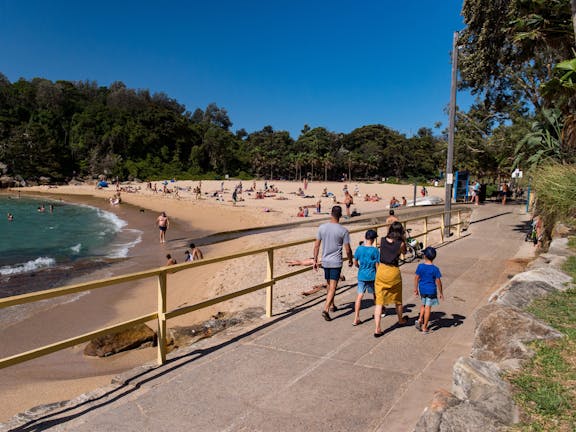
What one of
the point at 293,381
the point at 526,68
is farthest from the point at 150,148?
the point at 293,381

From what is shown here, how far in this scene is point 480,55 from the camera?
59.4 feet

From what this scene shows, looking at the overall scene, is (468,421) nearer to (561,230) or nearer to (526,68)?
(561,230)

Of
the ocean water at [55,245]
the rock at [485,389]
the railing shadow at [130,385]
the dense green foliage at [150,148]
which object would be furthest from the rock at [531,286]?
the dense green foliage at [150,148]

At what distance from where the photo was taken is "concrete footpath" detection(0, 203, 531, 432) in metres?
3.53

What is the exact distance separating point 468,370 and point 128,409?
109 inches

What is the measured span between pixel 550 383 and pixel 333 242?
133 inches

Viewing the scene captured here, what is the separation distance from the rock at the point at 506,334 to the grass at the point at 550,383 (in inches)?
5.0

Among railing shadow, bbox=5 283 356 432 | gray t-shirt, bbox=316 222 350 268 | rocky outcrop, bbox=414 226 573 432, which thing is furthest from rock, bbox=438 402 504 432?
gray t-shirt, bbox=316 222 350 268

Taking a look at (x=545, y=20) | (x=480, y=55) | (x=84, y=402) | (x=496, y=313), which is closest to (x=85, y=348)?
(x=84, y=402)

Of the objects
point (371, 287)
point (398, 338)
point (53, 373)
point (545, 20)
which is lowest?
point (53, 373)

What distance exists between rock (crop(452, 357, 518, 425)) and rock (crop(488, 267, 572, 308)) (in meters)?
2.02

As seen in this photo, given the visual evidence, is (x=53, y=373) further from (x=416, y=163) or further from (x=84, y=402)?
(x=416, y=163)

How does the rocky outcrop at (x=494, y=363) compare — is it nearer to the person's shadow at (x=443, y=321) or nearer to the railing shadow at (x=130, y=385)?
the person's shadow at (x=443, y=321)

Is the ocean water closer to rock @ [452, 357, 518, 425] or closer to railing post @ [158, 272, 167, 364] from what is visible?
railing post @ [158, 272, 167, 364]
